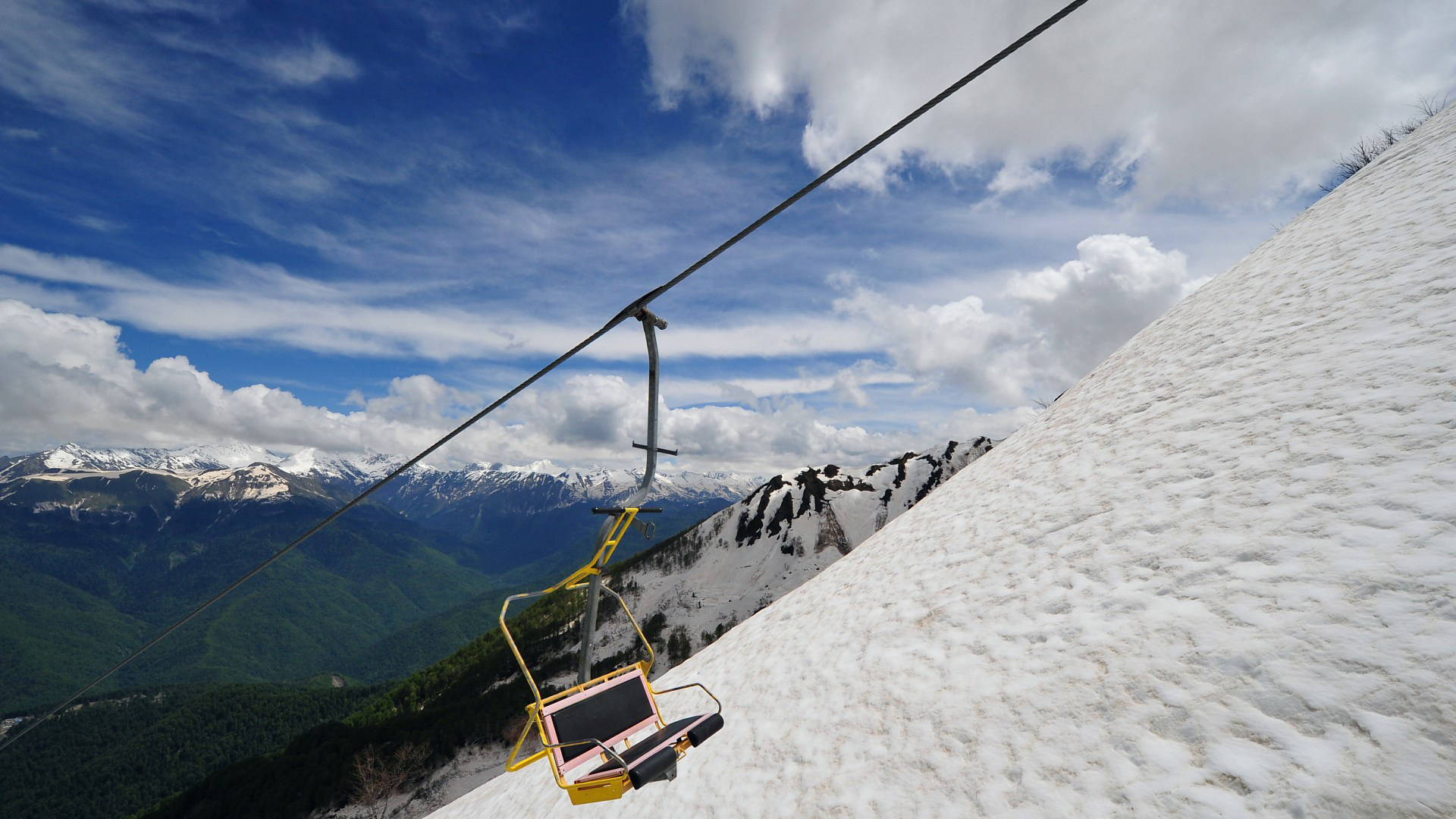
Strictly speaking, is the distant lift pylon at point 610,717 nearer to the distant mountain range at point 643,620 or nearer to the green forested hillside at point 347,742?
the green forested hillside at point 347,742

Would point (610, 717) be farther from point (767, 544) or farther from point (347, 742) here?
point (767, 544)

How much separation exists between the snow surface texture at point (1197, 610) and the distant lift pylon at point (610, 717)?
984mm

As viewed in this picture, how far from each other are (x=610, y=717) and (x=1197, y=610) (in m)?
7.18

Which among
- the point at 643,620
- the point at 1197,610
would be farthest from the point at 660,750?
the point at 643,620

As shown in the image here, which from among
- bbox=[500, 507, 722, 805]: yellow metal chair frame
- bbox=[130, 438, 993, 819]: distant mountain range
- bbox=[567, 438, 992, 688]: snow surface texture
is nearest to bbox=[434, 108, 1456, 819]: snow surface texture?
bbox=[500, 507, 722, 805]: yellow metal chair frame

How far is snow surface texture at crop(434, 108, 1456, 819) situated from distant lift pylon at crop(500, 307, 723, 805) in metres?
0.98

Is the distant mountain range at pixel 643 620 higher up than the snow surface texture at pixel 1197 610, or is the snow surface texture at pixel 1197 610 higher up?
the snow surface texture at pixel 1197 610

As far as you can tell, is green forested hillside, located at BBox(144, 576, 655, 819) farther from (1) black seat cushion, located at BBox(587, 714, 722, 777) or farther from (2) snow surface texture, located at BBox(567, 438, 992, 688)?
(1) black seat cushion, located at BBox(587, 714, 722, 777)

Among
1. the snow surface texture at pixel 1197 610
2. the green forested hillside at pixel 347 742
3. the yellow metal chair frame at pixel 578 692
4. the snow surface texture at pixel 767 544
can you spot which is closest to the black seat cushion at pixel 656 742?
the yellow metal chair frame at pixel 578 692

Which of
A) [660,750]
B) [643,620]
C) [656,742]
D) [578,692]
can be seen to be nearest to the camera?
[660,750]

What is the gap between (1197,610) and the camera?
16.0 feet

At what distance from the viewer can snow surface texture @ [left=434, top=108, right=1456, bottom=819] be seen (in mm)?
3750

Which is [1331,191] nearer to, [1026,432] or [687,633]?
[1026,432]

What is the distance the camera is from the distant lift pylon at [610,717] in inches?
252
